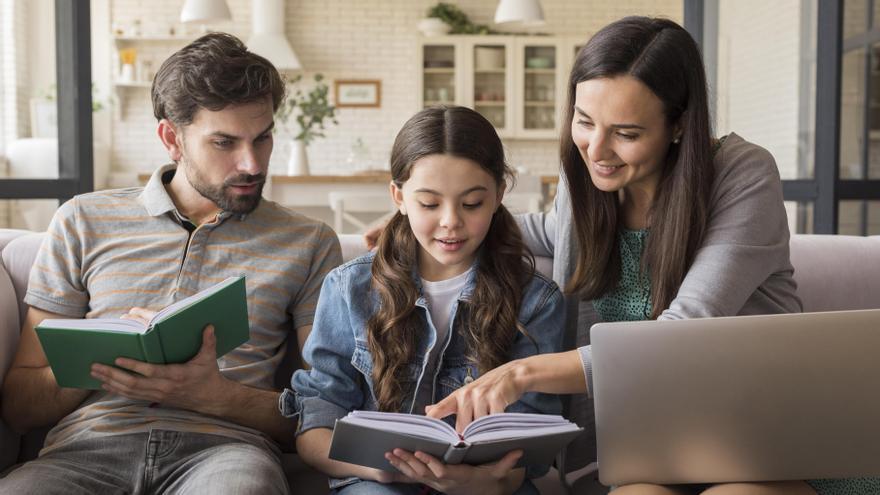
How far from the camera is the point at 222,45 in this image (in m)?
1.90

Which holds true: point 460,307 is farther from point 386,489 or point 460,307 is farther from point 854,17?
point 854,17

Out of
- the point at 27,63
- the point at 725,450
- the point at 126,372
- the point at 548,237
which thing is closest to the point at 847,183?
the point at 548,237

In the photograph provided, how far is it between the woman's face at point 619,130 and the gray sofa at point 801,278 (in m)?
0.43

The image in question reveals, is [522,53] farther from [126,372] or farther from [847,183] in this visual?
[126,372]

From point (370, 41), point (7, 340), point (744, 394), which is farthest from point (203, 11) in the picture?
point (744, 394)

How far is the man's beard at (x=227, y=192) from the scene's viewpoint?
187 cm

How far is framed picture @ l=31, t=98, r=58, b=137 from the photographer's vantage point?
9.98 feet

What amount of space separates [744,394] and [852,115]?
2.33m

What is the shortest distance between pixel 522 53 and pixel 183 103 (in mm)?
7301

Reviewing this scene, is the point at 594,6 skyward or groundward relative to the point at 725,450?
skyward

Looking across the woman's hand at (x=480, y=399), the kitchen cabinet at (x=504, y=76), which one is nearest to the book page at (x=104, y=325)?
the woman's hand at (x=480, y=399)

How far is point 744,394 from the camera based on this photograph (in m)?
1.28

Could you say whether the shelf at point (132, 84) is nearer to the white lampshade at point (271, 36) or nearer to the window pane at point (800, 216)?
Result: the white lampshade at point (271, 36)

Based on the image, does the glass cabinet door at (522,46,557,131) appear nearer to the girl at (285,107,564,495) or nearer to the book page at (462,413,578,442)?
the girl at (285,107,564,495)
